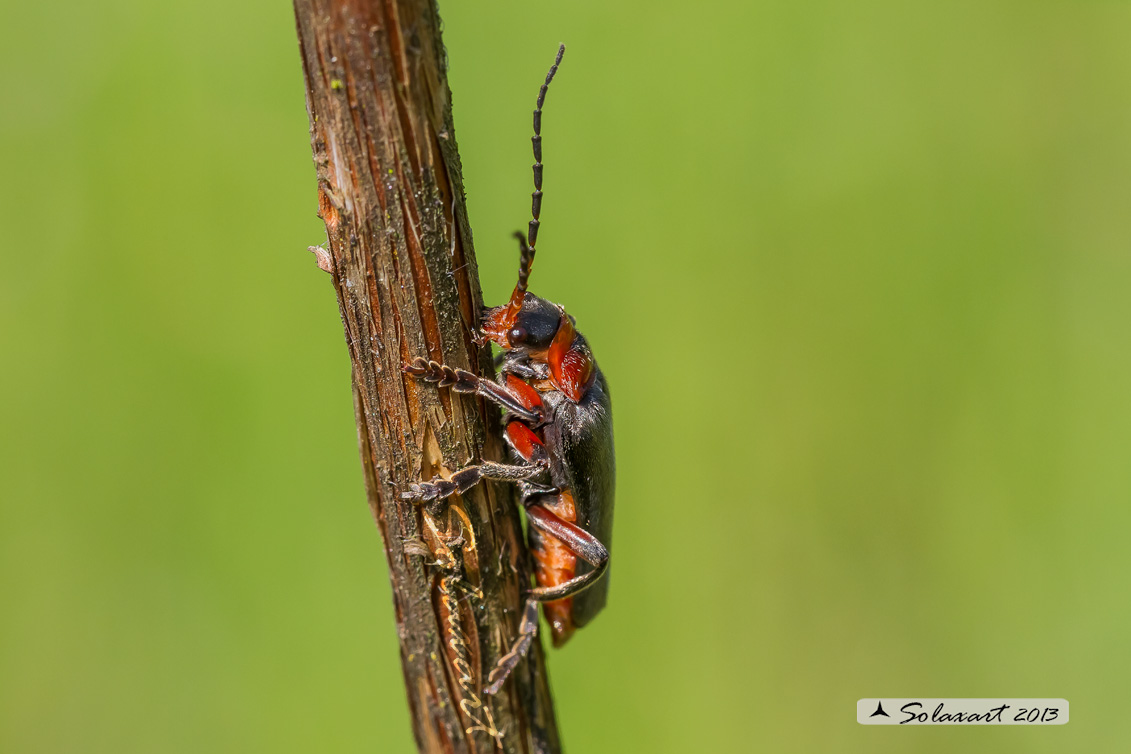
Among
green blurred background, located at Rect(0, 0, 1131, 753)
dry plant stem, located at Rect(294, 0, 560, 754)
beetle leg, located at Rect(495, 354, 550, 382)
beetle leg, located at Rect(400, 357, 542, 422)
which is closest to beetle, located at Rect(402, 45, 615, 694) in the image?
beetle leg, located at Rect(495, 354, 550, 382)

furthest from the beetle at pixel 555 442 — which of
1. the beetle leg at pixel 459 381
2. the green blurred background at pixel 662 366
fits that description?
the green blurred background at pixel 662 366

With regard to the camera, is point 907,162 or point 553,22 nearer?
point 553,22

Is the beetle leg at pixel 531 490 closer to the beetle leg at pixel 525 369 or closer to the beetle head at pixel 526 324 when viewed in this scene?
the beetle leg at pixel 525 369

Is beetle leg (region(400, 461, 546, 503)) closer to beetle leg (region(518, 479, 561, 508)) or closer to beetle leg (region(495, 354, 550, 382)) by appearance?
beetle leg (region(518, 479, 561, 508))

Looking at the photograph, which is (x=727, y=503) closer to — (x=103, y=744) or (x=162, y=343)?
(x=162, y=343)

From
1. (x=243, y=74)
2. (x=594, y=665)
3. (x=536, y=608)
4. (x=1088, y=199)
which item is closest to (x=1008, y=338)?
(x=1088, y=199)

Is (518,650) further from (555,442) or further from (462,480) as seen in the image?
(555,442)
